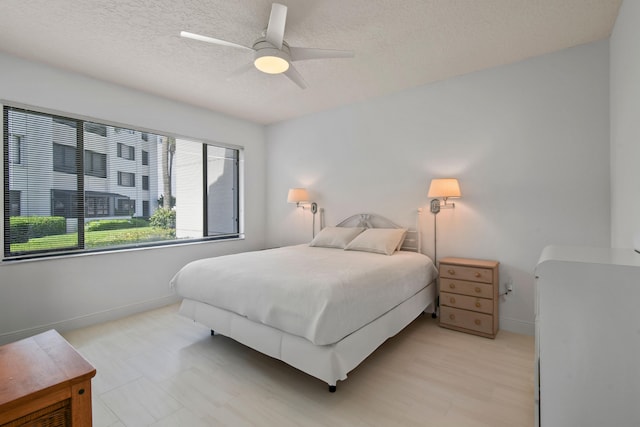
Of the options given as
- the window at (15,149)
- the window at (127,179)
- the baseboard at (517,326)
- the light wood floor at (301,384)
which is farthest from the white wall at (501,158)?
the window at (15,149)

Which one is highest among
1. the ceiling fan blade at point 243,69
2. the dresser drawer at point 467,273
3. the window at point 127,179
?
the ceiling fan blade at point 243,69

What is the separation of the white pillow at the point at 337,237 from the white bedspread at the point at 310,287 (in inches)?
21.2

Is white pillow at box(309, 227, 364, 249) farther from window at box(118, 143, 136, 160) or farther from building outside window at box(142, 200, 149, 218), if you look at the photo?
window at box(118, 143, 136, 160)

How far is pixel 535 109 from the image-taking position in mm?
2895

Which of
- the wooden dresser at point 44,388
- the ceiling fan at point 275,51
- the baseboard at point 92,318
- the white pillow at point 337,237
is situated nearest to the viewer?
the wooden dresser at point 44,388

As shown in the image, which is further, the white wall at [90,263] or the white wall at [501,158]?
the white wall at [90,263]

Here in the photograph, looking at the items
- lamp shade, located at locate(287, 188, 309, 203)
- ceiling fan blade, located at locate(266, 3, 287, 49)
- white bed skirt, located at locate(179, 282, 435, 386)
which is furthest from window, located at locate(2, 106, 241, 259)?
ceiling fan blade, located at locate(266, 3, 287, 49)

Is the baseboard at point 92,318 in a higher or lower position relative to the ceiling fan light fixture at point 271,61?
lower

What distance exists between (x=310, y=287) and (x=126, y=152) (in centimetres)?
311

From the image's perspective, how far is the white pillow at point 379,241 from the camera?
3.38 metres

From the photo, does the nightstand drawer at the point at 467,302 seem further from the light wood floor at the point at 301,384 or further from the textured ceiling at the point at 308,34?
the textured ceiling at the point at 308,34

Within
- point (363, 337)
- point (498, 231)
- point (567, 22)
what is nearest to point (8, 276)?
point (363, 337)

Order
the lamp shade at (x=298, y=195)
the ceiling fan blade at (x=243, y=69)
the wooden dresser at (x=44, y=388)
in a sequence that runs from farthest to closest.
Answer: the lamp shade at (x=298, y=195) → the ceiling fan blade at (x=243, y=69) → the wooden dresser at (x=44, y=388)

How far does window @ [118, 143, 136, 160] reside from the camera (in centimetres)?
362
